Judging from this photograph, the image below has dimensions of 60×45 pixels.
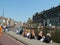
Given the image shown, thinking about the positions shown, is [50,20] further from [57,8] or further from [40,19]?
[40,19]

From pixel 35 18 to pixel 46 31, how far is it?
57679mm

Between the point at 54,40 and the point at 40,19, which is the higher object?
the point at 40,19

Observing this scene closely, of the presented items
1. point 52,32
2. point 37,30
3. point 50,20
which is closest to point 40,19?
point 50,20

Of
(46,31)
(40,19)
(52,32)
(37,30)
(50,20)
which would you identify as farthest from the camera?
(40,19)

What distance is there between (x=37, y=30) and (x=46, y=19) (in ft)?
120

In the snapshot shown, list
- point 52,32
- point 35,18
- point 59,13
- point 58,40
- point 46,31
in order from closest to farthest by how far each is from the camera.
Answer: point 58,40 < point 52,32 < point 46,31 < point 59,13 < point 35,18

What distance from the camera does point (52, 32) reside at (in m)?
22.6

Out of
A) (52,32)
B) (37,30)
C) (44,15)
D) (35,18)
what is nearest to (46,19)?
(44,15)

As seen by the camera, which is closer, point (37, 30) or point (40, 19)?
point (37, 30)

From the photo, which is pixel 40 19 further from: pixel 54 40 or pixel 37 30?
pixel 54 40

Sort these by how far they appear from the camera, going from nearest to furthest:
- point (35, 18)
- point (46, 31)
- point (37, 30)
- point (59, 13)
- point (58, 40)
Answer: point (58, 40)
point (46, 31)
point (37, 30)
point (59, 13)
point (35, 18)

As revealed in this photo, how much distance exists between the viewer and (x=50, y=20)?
199ft

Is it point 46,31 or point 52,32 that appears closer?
point 52,32

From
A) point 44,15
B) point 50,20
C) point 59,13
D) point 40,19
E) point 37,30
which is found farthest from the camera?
point 40,19
